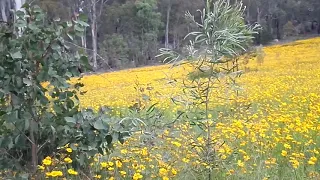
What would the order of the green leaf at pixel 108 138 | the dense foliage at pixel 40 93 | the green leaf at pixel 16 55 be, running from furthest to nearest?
the green leaf at pixel 108 138 < the dense foliage at pixel 40 93 < the green leaf at pixel 16 55

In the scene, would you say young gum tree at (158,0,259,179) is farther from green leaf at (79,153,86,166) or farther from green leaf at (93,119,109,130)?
green leaf at (79,153,86,166)

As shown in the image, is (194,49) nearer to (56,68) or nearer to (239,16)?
(239,16)

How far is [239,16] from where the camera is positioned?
3.29m

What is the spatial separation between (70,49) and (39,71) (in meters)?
0.30

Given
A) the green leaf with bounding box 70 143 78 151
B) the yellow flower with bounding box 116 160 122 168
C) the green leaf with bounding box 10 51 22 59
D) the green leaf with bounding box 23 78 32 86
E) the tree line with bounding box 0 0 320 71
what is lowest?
the yellow flower with bounding box 116 160 122 168

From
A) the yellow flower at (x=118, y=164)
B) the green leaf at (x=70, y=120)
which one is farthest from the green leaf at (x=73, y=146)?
the yellow flower at (x=118, y=164)

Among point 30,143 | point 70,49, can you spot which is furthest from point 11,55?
point 30,143

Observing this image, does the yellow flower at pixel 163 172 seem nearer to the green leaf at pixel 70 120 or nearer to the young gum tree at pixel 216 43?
the young gum tree at pixel 216 43

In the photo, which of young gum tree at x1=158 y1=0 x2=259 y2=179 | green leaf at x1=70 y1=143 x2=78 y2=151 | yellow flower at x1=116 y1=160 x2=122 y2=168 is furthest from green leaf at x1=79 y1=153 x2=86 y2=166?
young gum tree at x1=158 y1=0 x2=259 y2=179

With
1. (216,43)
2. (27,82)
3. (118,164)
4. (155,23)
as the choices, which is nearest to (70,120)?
(27,82)

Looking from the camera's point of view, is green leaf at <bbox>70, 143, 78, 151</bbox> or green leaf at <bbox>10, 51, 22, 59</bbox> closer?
green leaf at <bbox>10, 51, 22, 59</bbox>

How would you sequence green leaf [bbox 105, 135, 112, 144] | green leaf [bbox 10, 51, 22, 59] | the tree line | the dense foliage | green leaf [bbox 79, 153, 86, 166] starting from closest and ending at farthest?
green leaf [bbox 10, 51, 22, 59]
the dense foliage
green leaf [bbox 105, 135, 112, 144]
green leaf [bbox 79, 153, 86, 166]
the tree line

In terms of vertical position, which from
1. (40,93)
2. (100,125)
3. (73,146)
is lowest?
(73,146)

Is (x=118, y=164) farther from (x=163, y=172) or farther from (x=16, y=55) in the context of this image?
(x=16, y=55)
